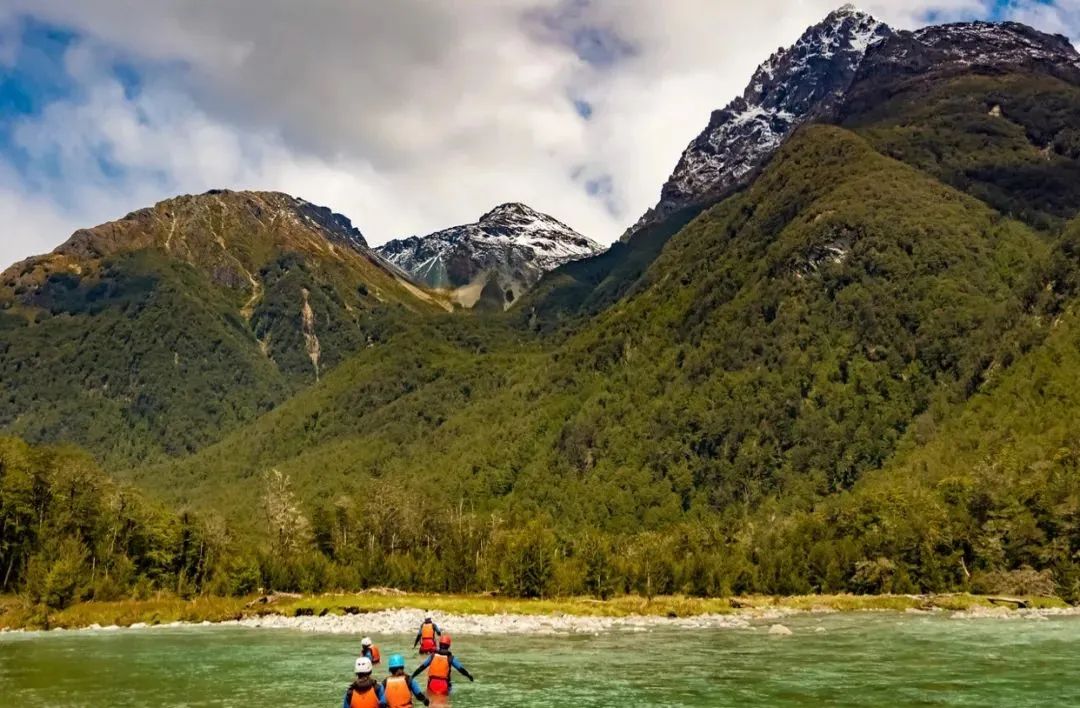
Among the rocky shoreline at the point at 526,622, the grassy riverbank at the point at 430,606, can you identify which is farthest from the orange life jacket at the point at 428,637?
the grassy riverbank at the point at 430,606

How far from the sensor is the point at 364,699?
90.9 ft

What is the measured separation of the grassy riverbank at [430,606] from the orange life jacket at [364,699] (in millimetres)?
87622

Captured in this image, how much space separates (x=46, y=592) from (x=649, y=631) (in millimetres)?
70059

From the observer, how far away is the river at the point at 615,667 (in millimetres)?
48906

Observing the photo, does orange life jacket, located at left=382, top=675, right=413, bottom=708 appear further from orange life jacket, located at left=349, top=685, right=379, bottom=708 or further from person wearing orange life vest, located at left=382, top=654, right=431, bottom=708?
orange life jacket, located at left=349, top=685, right=379, bottom=708

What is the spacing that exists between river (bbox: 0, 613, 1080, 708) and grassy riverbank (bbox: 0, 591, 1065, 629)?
35.9 ft

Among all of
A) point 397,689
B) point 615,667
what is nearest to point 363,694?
point 397,689

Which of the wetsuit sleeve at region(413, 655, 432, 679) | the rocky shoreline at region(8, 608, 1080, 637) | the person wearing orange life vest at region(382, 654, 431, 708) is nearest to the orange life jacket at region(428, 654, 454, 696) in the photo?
the wetsuit sleeve at region(413, 655, 432, 679)

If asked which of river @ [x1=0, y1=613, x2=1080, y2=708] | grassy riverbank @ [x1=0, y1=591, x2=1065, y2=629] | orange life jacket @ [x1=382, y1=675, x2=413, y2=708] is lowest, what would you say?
river @ [x1=0, y1=613, x2=1080, y2=708]

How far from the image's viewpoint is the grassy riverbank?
341 feet

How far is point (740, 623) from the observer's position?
103 metres

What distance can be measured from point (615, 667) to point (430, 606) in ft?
205

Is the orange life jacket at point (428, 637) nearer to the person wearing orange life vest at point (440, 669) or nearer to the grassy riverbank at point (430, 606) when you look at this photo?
the person wearing orange life vest at point (440, 669)

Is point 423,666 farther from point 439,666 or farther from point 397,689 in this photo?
point 397,689
